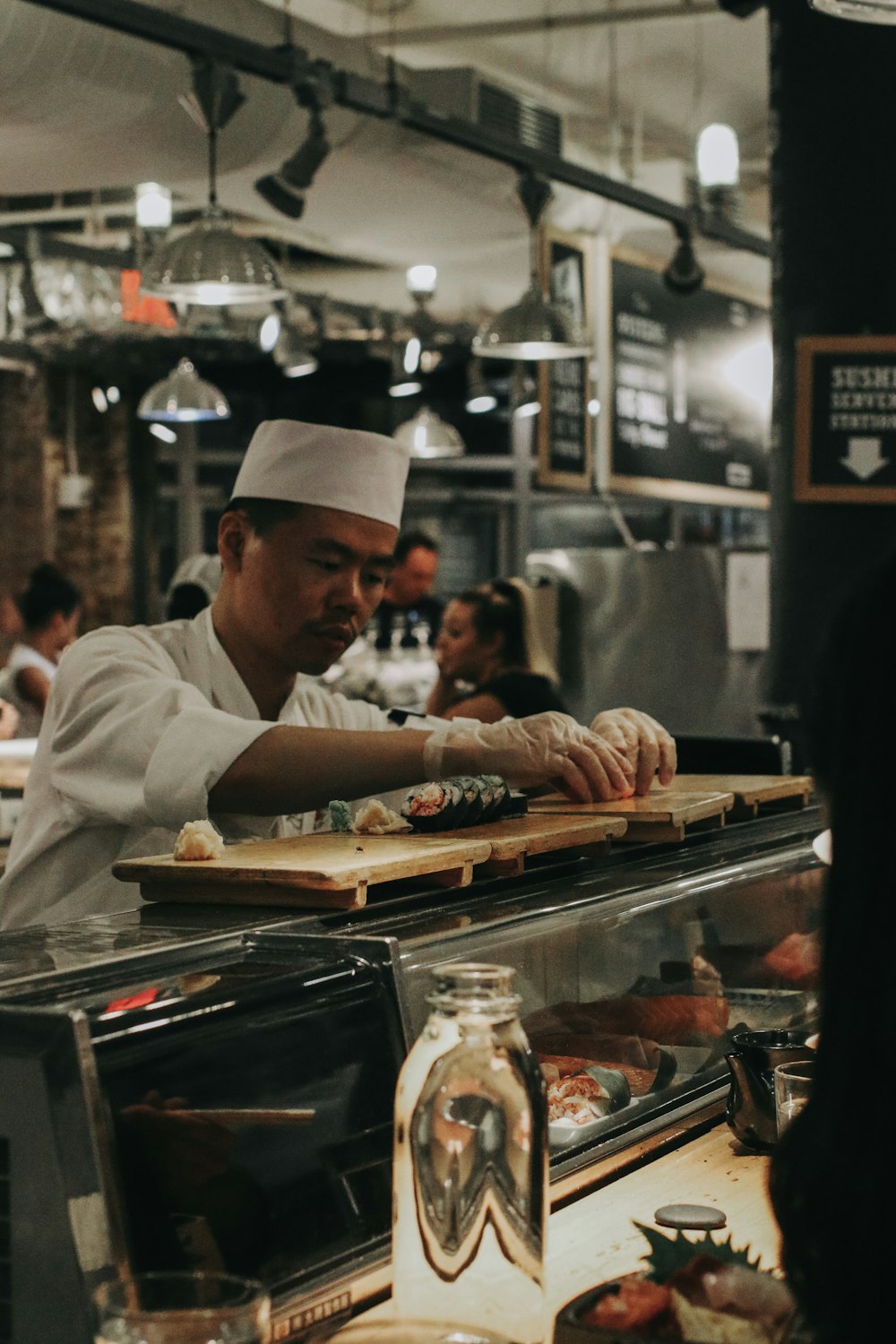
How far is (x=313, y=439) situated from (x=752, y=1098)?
1215 mm

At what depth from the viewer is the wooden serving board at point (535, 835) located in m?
1.92

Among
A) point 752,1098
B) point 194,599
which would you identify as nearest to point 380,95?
point 194,599

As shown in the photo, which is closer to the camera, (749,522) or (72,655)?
(72,655)

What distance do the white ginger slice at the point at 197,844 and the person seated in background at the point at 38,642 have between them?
17.6ft

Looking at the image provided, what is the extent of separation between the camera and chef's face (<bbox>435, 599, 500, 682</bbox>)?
562 cm

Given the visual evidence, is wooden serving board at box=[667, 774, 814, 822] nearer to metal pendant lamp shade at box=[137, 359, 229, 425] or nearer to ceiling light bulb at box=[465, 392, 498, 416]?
metal pendant lamp shade at box=[137, 359, 229, 425]

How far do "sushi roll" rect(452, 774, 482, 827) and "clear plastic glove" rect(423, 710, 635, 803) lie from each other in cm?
11

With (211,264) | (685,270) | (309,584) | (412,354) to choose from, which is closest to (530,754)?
(309,584)

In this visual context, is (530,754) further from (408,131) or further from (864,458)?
(408,131)

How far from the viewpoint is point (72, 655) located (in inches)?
92.4

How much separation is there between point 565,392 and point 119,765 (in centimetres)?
644

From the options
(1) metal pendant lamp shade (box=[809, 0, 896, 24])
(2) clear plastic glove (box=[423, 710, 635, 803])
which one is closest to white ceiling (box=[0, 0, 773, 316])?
(1) metal pendant lamp shade (box=[809, 0, 896, 24])

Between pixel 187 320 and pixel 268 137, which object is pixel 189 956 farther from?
pixel 187 320

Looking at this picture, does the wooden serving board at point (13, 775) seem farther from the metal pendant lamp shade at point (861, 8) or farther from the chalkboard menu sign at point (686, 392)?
the metal pendant lamp shade at point (861, 8)
